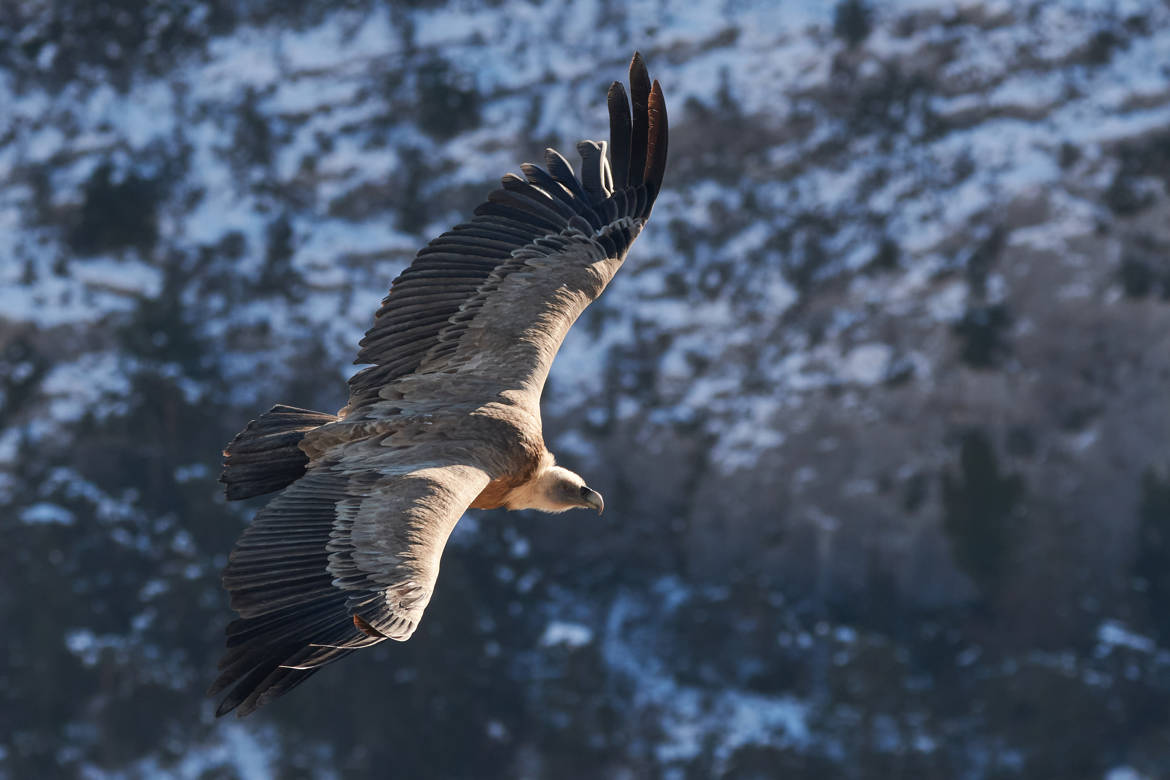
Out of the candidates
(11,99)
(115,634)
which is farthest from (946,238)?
(11,99)

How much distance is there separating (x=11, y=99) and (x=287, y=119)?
8.94 m

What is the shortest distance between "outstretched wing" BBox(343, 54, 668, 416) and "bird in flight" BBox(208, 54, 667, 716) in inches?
0.4

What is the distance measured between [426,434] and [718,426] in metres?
28.7

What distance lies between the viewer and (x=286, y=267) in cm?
4047

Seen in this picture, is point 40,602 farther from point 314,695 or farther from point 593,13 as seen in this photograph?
point 593,13

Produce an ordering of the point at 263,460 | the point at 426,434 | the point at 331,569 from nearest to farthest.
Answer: the point at 331,569 → the point at 426,434 → the point at 263,460

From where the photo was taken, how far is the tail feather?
28.6 feet

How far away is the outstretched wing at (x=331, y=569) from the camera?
713cm

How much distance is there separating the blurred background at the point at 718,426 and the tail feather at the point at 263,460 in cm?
2710

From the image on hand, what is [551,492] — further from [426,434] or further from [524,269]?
[524,269]

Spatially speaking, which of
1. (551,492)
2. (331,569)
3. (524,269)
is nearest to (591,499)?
(551,492)

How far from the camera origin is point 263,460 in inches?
345

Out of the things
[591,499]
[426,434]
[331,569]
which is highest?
[426,434]

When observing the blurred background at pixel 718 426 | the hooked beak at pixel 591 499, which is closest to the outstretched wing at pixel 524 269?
the hooked beak at pixel 591 499
